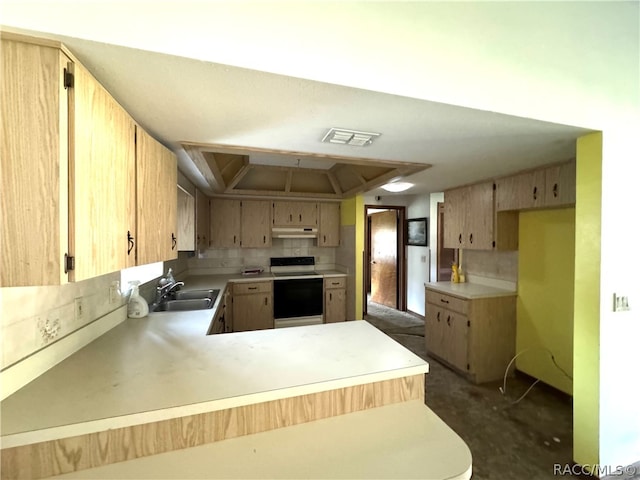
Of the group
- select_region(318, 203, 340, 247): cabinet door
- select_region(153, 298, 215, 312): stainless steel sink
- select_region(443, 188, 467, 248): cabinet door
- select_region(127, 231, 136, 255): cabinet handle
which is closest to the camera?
select_region(127, 231, 136, 255): cabinet handle

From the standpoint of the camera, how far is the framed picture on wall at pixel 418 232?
175 inches

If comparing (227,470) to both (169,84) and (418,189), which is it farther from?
(418,189)

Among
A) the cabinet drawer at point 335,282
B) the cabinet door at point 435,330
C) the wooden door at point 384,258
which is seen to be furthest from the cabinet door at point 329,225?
the cabinet door at point 435,330

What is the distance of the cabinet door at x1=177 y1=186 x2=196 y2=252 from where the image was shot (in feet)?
8.68

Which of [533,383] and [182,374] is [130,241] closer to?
[182,374]

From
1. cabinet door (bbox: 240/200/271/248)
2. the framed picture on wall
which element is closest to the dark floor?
the framed picture on wall

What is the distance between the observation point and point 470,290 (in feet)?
9.50

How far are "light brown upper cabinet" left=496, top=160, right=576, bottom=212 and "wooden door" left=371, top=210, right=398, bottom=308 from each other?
8.21 feet

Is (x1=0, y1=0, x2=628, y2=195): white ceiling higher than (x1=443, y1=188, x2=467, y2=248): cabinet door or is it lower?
higher

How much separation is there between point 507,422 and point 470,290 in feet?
4.19

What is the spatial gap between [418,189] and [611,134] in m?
1.95

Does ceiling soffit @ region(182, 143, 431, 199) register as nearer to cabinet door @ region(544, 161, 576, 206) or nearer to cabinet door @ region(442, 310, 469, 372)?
cabinet door @ region(544, 161, 576, 206)

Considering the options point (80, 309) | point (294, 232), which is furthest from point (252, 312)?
point (80, 309)

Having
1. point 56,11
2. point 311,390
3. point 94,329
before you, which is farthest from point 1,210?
point 311,390
